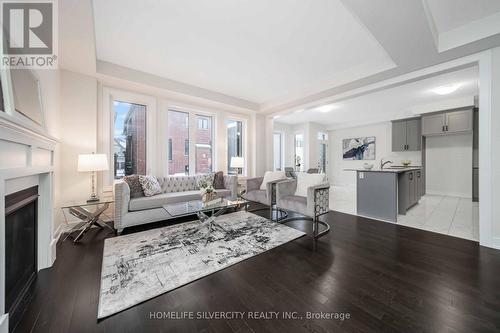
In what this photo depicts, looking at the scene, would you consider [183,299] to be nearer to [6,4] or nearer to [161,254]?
[161,254]

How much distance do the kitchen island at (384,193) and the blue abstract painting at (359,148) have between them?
11.1ft

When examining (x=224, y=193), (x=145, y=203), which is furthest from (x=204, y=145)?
(x=145, y=203)

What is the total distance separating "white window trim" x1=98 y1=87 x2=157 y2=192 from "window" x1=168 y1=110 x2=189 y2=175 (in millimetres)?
394

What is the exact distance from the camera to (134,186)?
3.44 meters

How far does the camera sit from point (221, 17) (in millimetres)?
2275

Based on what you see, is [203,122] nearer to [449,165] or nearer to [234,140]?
[234,140]

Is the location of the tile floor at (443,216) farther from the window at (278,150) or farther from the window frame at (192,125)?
the window frame at (192,125)

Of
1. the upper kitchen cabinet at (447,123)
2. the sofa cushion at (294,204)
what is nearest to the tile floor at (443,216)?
the sofa cushion at (294,204)

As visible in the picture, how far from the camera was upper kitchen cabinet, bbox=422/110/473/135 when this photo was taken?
5.10m

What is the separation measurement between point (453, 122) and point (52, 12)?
27.5ft

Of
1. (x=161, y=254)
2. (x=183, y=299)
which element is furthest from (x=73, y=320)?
(x=161, y=254)

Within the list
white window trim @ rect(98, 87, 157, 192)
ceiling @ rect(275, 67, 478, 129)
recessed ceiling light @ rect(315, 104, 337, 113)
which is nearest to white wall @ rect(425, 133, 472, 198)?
Result: ceiling @ rect(275, 67, 478, 129)

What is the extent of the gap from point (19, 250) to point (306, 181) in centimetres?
369

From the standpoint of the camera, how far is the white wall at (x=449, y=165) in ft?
18.3
